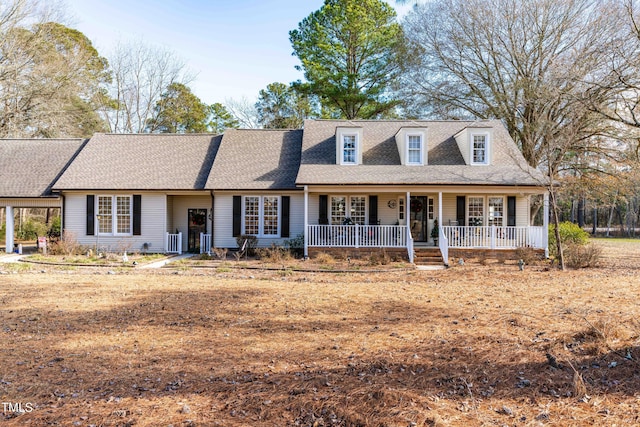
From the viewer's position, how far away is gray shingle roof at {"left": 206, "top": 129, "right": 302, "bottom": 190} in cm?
1758

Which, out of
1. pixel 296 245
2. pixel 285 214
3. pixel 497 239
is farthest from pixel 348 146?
pixel 497 239

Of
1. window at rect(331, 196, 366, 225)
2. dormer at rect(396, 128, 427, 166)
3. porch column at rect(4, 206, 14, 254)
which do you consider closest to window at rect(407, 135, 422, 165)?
dormer at rect(396, 128, 427, 166)

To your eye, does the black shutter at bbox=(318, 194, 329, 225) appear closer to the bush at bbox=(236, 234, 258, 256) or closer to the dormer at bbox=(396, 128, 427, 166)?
the bush at bbox=(236, 234, 258, 256)

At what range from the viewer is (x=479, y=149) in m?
17.8

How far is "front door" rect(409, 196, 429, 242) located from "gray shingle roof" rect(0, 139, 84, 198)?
15968mm

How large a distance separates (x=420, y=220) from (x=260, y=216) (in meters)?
7.01

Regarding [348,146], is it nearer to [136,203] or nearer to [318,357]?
[136,203]

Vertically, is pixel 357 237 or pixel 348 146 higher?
pixel 348 146


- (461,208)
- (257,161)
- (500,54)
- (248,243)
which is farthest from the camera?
(500,54)

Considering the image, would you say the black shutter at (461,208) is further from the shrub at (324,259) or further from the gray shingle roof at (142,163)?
the gray shingle roof at (142,163)

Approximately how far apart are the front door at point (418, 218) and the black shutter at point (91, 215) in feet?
45.3

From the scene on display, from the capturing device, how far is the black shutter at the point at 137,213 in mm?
18000

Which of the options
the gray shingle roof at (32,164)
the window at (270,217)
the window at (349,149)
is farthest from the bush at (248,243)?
the gray shingle roof at (32,164)

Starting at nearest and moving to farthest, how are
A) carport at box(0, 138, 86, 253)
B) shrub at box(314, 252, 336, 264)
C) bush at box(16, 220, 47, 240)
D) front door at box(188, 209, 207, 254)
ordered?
Answer: shrub at box(314, 252, 336, 264)
carport at box(0, 138, 86, 253)
front door at box(188, 209, 207, 254)
bush at box(16, 220, 47, 240)
